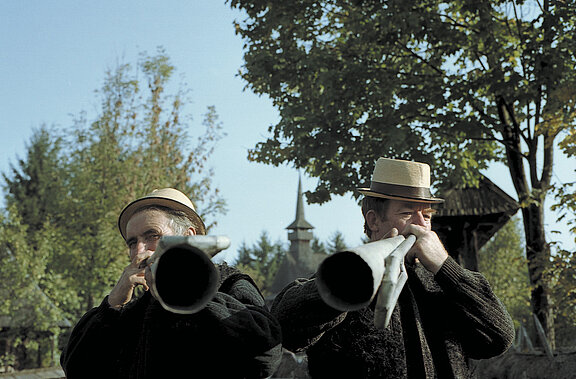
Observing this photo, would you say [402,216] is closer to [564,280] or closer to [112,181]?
[564,280]

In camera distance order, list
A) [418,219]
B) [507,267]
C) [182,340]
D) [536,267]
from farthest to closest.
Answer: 1. [507,267]
2. [536,267]
3. [418,219]
4. [182,340]

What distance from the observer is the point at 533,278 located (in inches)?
468

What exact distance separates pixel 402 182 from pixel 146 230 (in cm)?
125

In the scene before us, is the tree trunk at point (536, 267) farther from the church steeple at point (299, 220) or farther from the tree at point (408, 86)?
the church steeple at point (299, 220)

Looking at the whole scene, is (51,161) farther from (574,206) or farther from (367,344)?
(367,344)

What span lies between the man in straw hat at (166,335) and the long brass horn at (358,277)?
401 millimetres


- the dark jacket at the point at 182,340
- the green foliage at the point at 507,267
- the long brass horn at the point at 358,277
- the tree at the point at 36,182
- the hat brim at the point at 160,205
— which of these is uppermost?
the tree at the point at 36,182

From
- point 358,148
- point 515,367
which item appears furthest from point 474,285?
point 358,148

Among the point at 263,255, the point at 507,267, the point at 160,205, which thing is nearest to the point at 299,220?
the point at 263,255

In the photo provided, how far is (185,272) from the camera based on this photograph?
6.24ft

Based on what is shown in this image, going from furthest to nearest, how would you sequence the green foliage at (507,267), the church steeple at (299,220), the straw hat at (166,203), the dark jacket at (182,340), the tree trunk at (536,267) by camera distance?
the church steeple at (299,220), the green foliage at (507,267), the tree trunk at (536,267), the straw hat at (166,203), the dark jacket at (182,340)

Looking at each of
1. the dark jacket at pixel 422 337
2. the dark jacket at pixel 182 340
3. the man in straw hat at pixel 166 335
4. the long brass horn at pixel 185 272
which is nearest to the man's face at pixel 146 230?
the man in straw hat at pixel 166 335

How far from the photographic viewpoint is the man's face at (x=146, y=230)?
2672mm

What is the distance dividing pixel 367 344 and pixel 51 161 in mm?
41225
